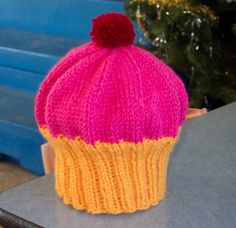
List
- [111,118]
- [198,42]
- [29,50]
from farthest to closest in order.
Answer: [29,50] → [198,42] → [111,118]

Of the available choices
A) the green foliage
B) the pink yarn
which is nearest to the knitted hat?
the pink yarn

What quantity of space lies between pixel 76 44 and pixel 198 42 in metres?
0.85

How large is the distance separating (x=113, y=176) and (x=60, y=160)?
0.07 m

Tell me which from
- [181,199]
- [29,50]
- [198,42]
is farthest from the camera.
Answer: [29,50]

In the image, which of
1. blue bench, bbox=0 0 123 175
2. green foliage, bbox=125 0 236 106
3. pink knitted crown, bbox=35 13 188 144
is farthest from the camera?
blue bench, bbox=0 0 123 175

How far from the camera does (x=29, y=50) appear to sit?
2176 mm

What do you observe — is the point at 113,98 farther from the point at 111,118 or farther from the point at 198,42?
the point at 198,42

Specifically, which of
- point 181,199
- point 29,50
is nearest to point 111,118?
point 181,199

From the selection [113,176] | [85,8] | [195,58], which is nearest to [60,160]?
[113,176]

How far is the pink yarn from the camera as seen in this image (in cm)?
57

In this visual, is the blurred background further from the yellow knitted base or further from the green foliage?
the yellow knitted base

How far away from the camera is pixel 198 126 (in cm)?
91

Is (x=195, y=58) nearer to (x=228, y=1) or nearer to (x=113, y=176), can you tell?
(x=228, y=1)

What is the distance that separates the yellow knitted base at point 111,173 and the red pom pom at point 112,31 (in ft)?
0.37
